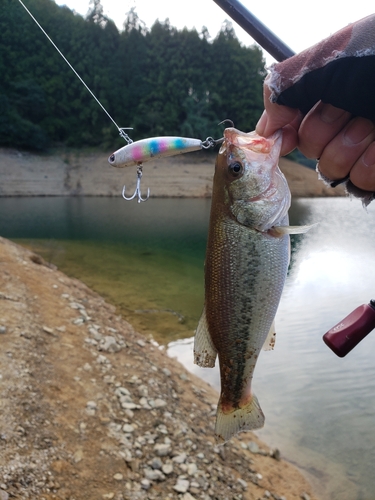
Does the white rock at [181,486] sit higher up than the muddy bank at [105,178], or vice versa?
the white rock at [181,486]

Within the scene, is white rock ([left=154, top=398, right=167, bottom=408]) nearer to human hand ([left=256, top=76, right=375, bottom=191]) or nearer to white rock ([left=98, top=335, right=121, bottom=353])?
white rock ([left=98, top=335, right=121, bottom=353])

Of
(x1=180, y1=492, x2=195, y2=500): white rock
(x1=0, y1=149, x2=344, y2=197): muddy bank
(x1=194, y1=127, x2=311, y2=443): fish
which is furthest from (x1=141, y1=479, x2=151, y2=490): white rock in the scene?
(x1=0, y1=149, x2=344, y2=197): muddy bank

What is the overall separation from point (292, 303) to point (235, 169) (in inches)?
419

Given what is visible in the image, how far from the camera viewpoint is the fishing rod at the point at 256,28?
9.11ft

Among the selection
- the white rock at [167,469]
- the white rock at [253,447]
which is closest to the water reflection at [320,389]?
the white rock at [253,447]

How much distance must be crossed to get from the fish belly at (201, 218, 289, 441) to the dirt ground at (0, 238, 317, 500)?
252 centimetres

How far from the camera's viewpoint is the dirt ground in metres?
3.85

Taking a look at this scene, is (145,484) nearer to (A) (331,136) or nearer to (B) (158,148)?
(B) (158,148)

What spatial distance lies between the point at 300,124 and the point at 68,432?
13.0 feet

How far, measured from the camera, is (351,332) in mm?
2363

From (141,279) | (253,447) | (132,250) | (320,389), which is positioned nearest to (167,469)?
(253,447)

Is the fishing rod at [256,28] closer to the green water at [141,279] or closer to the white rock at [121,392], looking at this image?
Answer: the white rock at [121,392]

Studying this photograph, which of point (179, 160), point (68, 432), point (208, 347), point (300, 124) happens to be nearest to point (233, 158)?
point (300, 124)

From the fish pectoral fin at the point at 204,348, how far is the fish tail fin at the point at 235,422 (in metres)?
0.35
